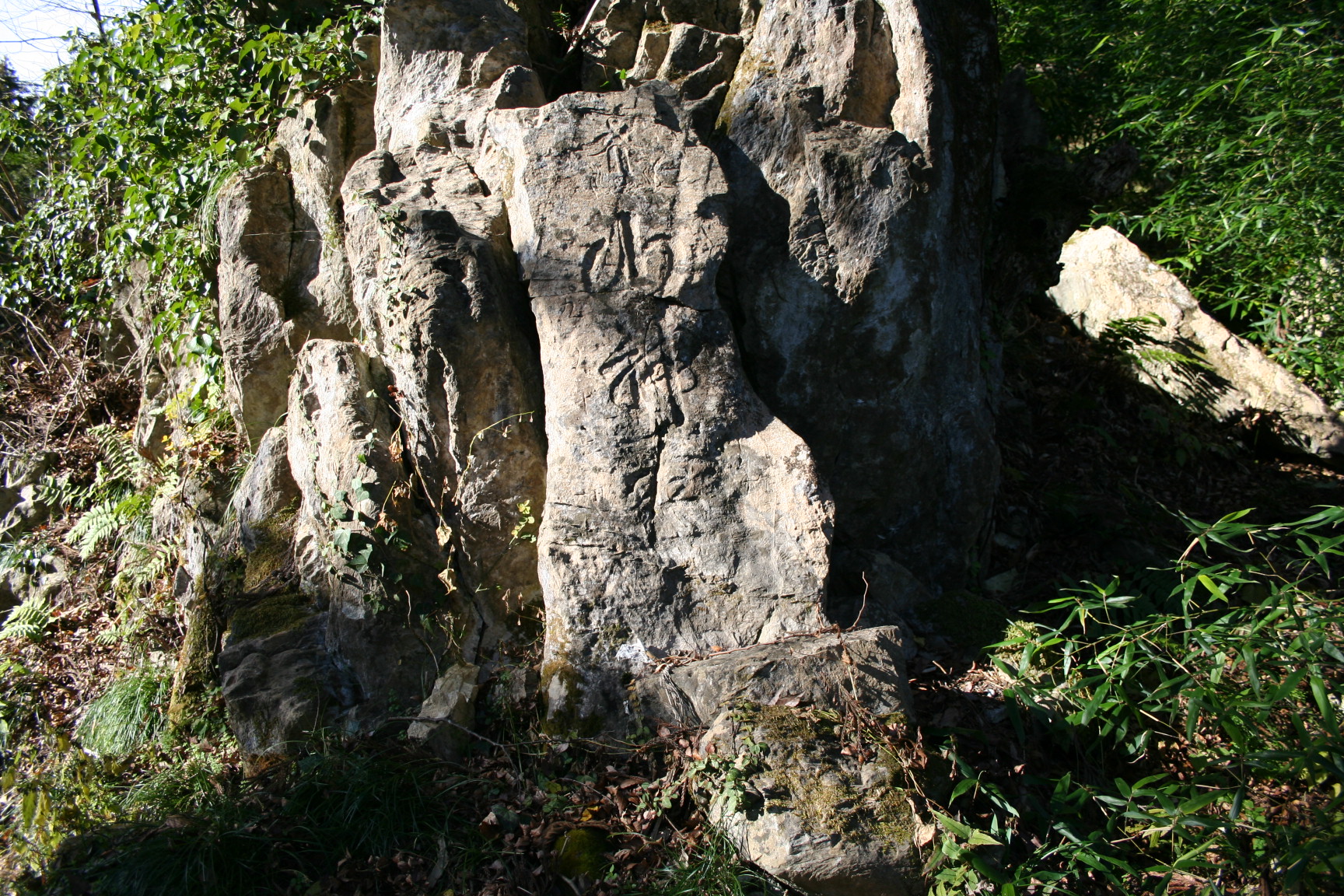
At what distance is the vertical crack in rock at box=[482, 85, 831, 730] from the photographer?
10.8 ft

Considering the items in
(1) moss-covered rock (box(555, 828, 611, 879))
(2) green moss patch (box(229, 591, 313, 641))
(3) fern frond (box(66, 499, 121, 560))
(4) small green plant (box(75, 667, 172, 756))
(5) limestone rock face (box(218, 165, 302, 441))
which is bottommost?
(1) moss-covered rock (box(555, 828, 611, 879))

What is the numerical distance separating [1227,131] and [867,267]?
15.4ft

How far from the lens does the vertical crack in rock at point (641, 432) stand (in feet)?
10.8

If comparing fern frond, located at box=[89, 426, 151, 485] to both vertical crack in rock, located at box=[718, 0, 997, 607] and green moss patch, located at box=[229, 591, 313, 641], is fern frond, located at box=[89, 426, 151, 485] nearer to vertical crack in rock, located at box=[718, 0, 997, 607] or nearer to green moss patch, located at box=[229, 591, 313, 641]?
green moss patch, located at box=[229, 591, 313, 641]

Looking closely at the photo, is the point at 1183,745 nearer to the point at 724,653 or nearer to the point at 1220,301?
the point at 724,653

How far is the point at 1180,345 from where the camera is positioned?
666 centimetres

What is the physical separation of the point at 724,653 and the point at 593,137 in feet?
8.33

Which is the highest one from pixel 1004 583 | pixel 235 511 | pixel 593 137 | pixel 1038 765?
pixel 593 137

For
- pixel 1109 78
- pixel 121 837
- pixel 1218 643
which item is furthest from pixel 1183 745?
pixel 1109 78

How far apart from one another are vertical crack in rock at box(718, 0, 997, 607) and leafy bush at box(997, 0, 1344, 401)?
3.11 metres

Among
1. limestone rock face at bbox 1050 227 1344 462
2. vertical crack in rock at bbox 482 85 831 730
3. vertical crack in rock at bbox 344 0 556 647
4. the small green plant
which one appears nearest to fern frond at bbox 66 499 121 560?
the small green plant

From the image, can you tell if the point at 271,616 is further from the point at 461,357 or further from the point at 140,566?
the point at 140,566

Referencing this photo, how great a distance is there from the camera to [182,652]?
433cm

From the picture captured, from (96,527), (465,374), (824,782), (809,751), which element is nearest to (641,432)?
(465,374)
